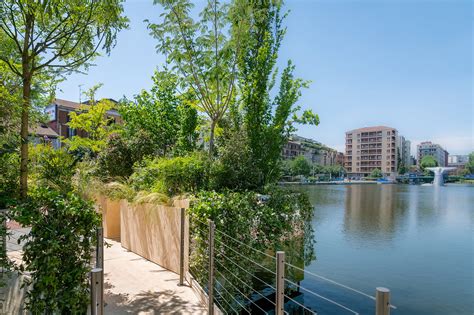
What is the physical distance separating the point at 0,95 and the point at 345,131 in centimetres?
11622

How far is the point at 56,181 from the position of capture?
6.19 meters

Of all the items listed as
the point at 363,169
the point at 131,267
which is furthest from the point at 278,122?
the point at 363,169

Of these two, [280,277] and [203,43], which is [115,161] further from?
[280,277]

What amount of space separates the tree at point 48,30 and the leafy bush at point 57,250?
43.4 inches

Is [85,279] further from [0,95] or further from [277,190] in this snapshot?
[277,190]

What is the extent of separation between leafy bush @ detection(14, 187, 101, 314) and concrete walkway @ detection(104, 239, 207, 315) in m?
0.75

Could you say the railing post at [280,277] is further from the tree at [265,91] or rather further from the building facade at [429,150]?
the building facade at [429,150]

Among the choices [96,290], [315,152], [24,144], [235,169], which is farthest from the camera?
[315,152]

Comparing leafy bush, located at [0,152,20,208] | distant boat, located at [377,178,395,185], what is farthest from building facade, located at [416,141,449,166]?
leafy bush, located at [0,152,20,208]

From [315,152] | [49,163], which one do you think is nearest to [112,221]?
[49,163]

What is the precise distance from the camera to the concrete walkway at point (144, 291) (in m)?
3.85

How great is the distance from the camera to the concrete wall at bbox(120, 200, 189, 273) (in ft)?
16.7

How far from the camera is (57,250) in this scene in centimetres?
310

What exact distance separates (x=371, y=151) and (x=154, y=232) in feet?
349
